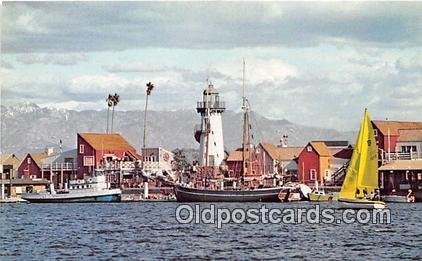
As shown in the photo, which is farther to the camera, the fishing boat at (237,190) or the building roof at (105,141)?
the building roof at (105,141)

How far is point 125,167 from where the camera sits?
139500mm

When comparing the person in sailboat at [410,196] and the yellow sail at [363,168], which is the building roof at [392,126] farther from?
the yellow sail at [363,168]

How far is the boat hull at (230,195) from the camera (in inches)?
4510

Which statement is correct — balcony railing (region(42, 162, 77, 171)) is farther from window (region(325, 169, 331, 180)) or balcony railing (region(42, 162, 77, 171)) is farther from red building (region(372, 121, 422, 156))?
red building (region(372, 121, 422, 156))

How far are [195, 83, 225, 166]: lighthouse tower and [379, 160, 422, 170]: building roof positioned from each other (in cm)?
2493

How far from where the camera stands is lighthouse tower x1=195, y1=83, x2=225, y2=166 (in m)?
134

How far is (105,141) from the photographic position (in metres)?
145

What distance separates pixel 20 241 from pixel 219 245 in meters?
11.8

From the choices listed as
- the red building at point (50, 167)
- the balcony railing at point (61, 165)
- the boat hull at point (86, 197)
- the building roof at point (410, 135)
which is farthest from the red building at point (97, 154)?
the building roof at point (410, 135)

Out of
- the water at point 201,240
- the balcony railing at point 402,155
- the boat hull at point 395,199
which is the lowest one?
the water at point 201,240

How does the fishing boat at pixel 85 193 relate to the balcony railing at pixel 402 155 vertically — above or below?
below

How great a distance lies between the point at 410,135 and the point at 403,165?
9323mm

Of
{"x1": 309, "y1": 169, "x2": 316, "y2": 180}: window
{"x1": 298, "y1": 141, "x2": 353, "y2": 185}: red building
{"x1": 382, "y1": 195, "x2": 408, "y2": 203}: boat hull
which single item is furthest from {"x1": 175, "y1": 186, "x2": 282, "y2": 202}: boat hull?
{"x1": 309, "y1": 169, "x2": 316, "y2": 180}: window

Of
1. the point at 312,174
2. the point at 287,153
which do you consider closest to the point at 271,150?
the point at 287,153
